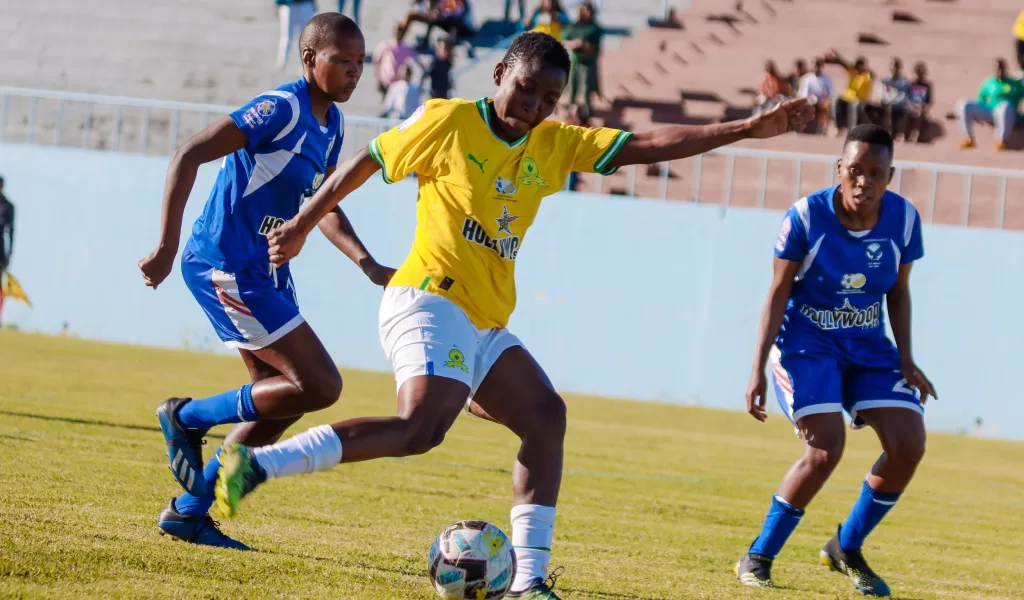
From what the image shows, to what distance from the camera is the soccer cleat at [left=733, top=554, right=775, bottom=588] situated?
642cm

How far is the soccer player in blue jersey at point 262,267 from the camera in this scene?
6.13 m


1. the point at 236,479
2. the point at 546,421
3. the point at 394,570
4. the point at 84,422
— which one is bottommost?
the point at 84,422

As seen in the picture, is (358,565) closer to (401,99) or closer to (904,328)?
(904,328)

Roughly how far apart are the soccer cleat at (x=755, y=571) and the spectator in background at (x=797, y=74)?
15764mm

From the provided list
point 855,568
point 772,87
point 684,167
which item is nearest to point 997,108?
point 772,87

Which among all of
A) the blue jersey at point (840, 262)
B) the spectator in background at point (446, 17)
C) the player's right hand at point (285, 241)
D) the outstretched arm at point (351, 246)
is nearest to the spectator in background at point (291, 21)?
the spectator in background at point (446, 17)

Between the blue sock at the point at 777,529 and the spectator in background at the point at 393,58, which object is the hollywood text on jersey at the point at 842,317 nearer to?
the blue sock at the point at 777,529

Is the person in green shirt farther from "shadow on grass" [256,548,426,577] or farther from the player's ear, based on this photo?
"shadow on grass" [256,548,426,577]

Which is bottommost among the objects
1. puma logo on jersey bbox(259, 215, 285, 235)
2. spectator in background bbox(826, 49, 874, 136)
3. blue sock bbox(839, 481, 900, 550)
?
blue sock bbox(839, 481, 900, 550)

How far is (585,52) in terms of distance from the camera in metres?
21.2

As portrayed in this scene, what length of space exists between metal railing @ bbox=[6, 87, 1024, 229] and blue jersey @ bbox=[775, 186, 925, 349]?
1012cm

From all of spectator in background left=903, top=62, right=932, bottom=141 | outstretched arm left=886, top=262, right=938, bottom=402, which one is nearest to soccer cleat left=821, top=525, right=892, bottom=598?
outstretched arm left=886, top=262, right=938, bottom=402

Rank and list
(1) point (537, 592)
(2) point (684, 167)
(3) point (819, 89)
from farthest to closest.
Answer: (3) point (819, 89) < (2) point (684, 167) < (1) point (537, 592)

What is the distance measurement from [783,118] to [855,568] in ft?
8.20
